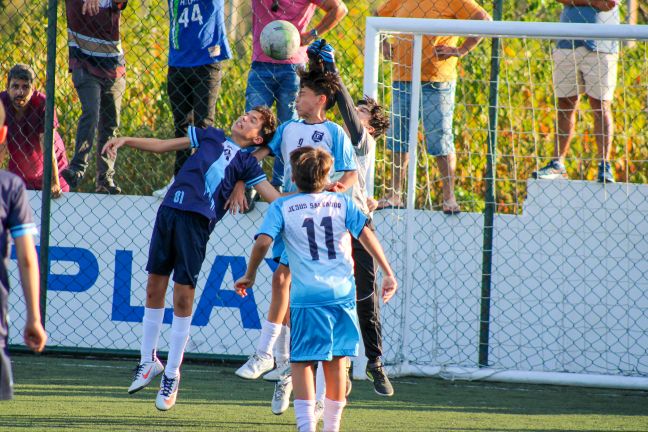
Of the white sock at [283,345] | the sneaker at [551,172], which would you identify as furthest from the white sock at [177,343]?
the sneaker at [551,172]

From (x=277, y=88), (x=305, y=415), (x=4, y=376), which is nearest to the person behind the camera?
(x=4, y=376)

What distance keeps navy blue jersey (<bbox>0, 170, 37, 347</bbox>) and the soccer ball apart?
11.1 feet

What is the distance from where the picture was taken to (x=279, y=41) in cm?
691

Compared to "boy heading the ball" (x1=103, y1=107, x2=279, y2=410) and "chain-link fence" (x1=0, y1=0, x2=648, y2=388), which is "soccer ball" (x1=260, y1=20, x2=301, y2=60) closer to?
"chain-link fence" (x1=0, y1=0, x2=648, y2=388)

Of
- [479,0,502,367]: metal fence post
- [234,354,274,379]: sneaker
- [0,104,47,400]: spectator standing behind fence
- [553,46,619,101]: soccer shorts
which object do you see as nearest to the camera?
[0,104,47,400]: spectator standing behind fence

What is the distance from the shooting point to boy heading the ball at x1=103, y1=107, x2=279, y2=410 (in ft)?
18.7


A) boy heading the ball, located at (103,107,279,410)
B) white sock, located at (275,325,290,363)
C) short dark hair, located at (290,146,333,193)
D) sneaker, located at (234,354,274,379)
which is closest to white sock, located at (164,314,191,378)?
boy heading the ball, located at (103,107,279,410)

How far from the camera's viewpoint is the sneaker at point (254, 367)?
19.1 ft

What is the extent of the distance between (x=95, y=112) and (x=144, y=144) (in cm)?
228

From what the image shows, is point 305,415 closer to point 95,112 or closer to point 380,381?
point 380,381

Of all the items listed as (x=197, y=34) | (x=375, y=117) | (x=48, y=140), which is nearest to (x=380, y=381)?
(x=375, y=117)

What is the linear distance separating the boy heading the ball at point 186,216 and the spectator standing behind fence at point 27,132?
2369 millimetres

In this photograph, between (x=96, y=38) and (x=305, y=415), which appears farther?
(x=96, y=38)

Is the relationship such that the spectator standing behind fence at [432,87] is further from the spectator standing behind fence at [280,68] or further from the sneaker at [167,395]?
the sneaker at [167,395]
